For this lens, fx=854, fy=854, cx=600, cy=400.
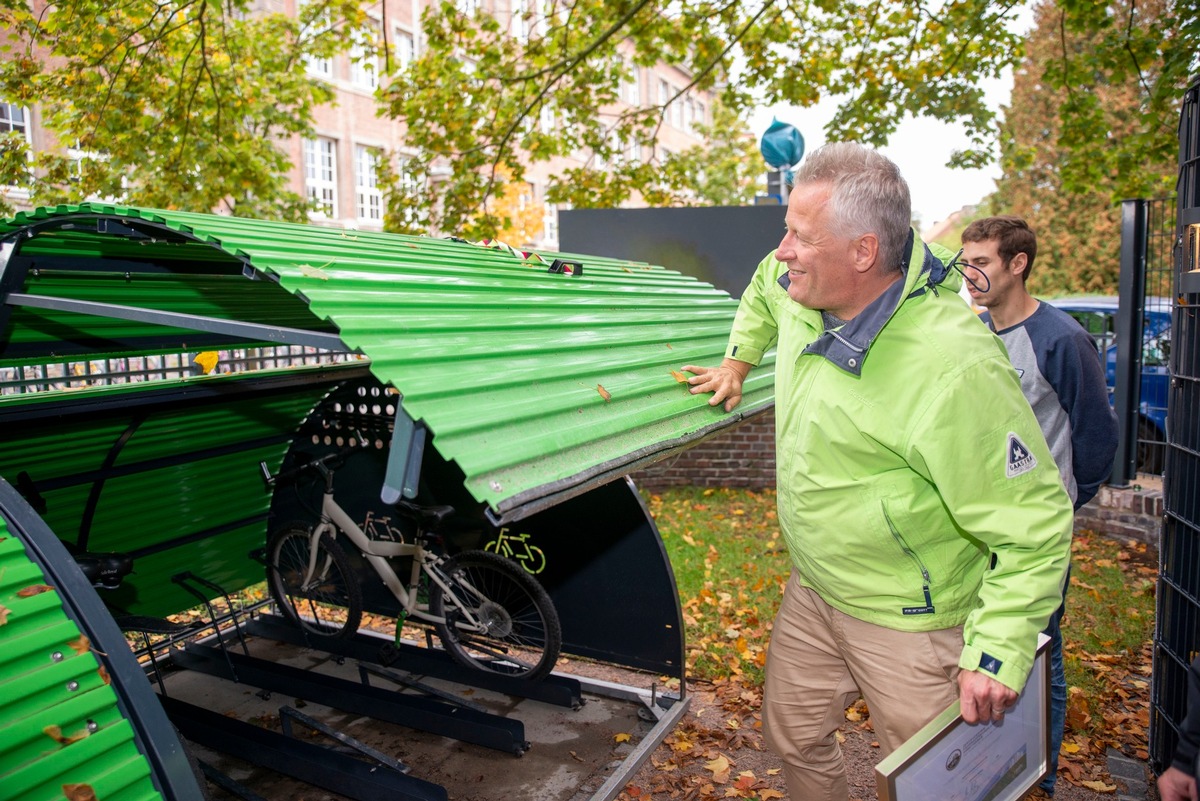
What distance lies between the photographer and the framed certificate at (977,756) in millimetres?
1998

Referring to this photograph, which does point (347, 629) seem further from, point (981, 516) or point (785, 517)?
point (981, 516)

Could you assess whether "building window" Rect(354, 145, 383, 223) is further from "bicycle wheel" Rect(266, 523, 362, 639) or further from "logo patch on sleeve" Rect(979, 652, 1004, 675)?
"logo patch on sleeve" Rect(979, 652, 1004, 675)

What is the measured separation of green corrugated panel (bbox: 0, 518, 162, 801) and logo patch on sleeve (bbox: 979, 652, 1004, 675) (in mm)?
1941

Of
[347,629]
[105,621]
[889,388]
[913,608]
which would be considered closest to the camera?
[105,621]

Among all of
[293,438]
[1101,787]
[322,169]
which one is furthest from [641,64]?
[322,169]

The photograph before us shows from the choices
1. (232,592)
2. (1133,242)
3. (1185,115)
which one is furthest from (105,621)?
(1133,242)

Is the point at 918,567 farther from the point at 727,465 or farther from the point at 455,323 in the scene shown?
the point at 727,465

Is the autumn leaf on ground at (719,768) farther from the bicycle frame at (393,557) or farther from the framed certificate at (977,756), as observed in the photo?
the framed certificate at (977,756)

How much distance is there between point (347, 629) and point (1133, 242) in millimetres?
6789

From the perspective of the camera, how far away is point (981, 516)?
210cm

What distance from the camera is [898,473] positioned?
7.52ft

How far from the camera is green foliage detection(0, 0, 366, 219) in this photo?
8641 mm

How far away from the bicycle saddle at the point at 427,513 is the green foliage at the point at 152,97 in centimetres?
570

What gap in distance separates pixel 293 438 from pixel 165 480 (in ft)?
2.71
